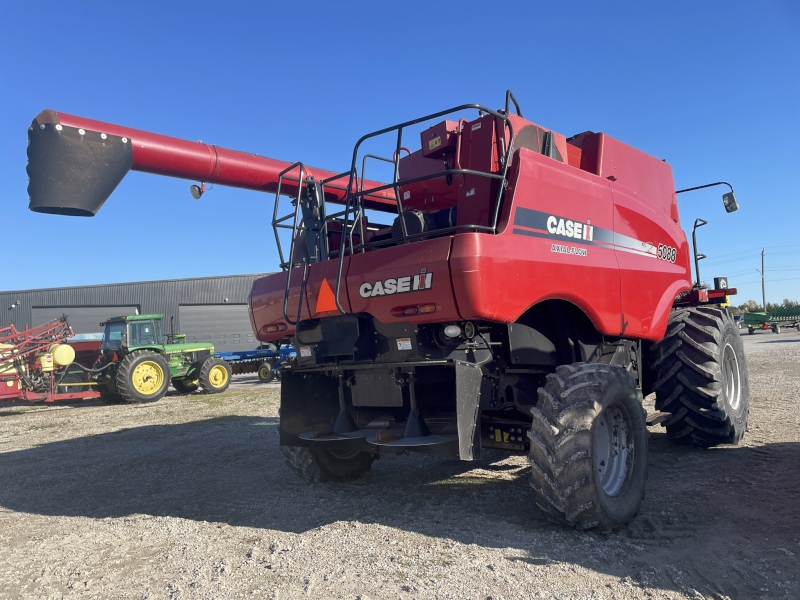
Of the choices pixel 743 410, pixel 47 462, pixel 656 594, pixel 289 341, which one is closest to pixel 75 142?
pixel 289 341

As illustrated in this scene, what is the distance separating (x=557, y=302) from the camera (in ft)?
14.7

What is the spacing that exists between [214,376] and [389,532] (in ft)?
47.1

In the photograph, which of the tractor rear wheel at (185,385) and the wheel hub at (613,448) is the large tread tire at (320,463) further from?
the tractor rear wheel at (185,385)

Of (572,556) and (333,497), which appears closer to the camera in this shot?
(572,556)

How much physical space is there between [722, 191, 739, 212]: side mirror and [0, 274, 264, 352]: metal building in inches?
1150

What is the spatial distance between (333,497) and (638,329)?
297 centimetres

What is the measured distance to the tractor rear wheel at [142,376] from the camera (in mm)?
14688

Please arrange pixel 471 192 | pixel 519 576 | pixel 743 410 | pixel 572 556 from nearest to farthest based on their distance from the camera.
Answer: pixel 519 576 → pixel 572 556 → pixel 471 192 → pixel 743 410

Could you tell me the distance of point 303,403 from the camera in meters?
5.12

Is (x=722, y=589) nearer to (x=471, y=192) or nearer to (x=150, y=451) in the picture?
(x=471, y=192)

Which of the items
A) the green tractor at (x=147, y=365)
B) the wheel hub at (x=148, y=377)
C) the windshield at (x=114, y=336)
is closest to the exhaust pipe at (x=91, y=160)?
the green tractor at (x=147, y=365)

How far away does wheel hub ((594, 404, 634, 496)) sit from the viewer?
414cm

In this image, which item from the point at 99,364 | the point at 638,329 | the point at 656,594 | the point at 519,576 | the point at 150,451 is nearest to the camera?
the point at 656,594

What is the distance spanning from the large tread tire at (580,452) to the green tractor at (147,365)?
13.4 m
